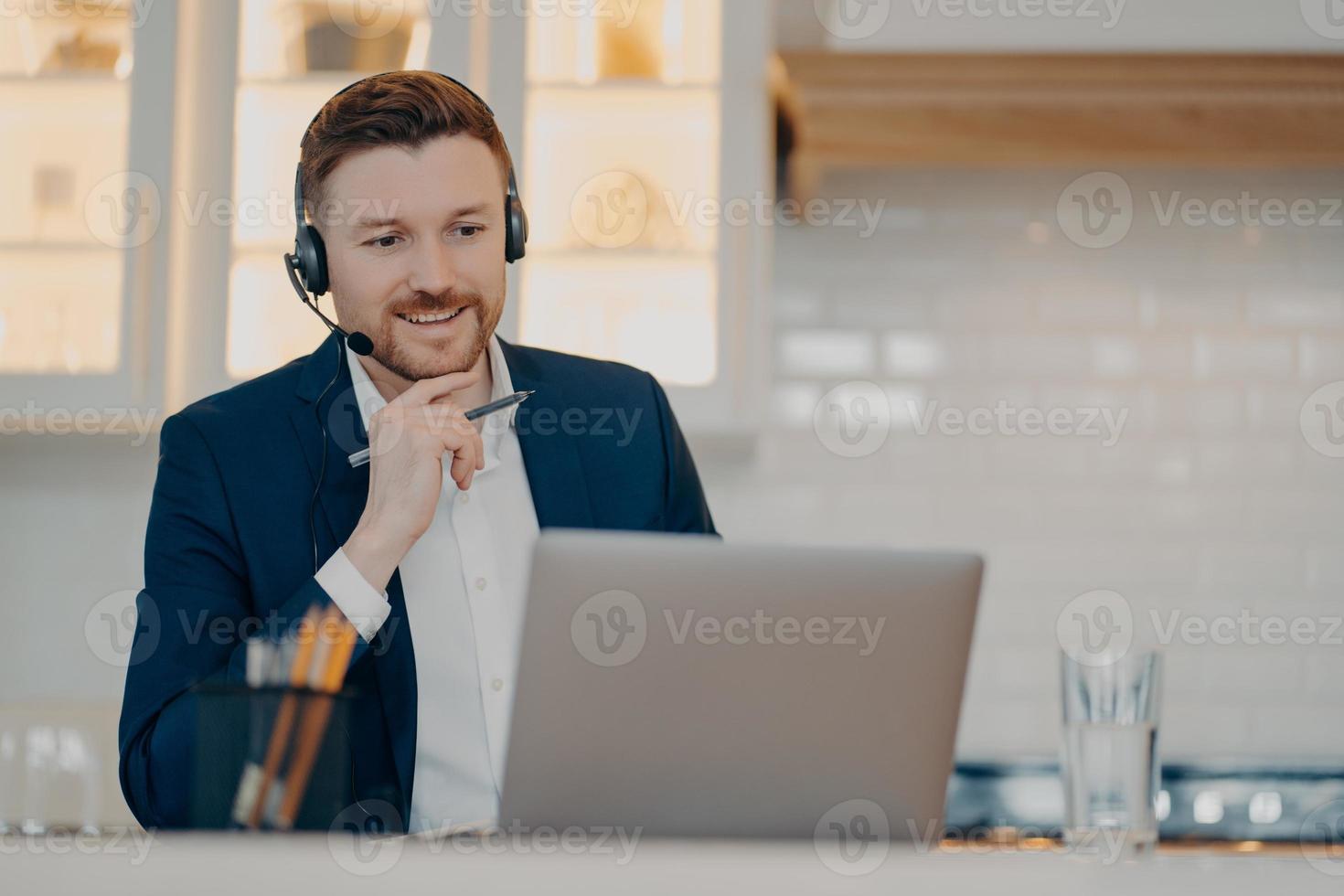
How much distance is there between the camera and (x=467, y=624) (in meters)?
1.65

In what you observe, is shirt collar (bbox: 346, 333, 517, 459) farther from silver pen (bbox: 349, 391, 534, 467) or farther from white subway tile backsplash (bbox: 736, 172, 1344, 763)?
white subway tile backsplash (bbox: 736, 172, 1344, 763)

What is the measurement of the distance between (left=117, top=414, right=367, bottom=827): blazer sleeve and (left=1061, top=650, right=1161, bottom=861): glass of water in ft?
2.19

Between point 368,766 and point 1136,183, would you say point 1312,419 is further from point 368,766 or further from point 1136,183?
point 368,766

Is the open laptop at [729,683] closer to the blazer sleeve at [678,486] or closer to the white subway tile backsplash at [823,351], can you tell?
the blazer sleeve at [678,486]

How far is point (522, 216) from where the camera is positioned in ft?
5.89

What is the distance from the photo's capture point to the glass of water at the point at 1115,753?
3.49 ft

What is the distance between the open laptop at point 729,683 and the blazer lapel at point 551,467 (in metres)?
0.71

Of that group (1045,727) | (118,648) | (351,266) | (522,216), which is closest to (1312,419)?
(1045,727)

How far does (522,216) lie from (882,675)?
92cm

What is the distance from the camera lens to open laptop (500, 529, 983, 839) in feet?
3.30

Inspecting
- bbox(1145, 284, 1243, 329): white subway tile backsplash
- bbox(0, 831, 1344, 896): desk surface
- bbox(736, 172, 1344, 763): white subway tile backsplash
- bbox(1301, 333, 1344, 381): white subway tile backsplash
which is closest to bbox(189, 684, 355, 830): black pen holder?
bbox(0, 831, 1344, 896): desk surface

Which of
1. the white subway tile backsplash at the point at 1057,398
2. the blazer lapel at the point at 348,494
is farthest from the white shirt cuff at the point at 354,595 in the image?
the white subway tile backsplash at the point at 1057,398

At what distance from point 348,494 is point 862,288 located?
1.49m

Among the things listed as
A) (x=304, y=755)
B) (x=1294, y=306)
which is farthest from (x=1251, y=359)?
(x=304, y=755)
